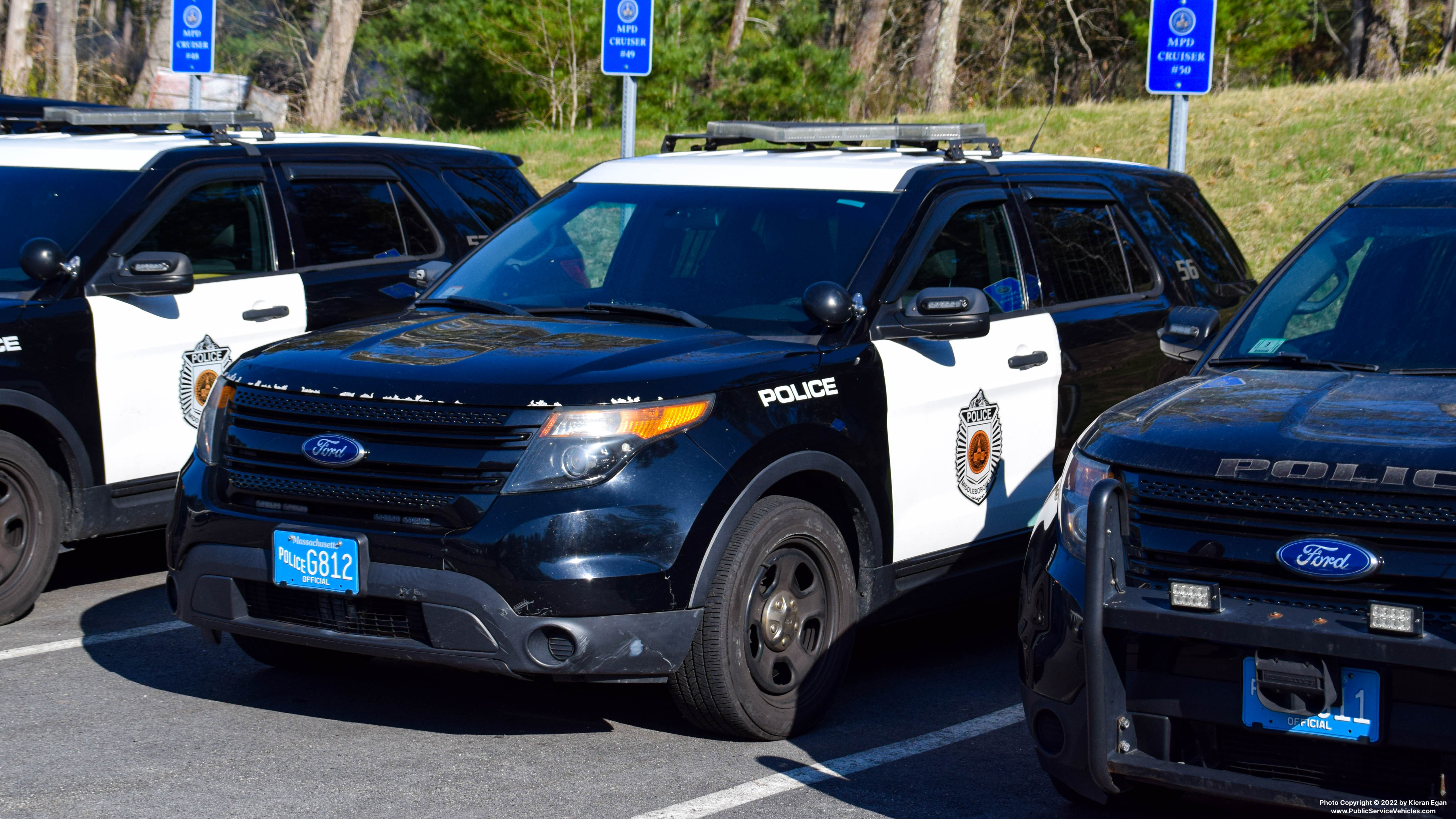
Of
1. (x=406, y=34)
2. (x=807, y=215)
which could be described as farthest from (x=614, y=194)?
(x=406, y=34)

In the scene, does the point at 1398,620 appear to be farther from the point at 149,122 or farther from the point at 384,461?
the point at 149,122

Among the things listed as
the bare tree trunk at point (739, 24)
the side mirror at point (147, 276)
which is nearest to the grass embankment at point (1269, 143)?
the side mirror at point (147, 276)

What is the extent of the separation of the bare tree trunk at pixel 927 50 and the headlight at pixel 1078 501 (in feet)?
87.3

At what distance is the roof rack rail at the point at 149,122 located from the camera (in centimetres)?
807

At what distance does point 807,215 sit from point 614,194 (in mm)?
891

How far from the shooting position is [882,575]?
550cm

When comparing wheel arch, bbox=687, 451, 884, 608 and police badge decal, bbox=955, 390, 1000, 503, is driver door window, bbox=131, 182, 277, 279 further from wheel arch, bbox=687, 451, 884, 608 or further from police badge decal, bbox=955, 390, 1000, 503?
police badge decal, bbox=955, 390, 1000, 503

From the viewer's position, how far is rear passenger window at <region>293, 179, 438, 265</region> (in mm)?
8047

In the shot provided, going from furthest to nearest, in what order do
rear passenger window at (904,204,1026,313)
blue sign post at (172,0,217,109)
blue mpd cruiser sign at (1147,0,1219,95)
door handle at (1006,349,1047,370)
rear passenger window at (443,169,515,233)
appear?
blue sign post at (172,0,217,109)
blue mpd cruiser sign at (1147,0,1219,95)
rear passenger window at (443,169,515,233)
door handle at (1006,349,1047,370)
rear passenger window at (904,204,1026,313)

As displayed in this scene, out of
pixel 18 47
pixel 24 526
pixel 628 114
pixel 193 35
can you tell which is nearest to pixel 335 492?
pixel 24 526

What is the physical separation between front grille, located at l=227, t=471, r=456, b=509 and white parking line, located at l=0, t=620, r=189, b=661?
5.76 ft

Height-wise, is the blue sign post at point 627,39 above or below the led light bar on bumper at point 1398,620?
above

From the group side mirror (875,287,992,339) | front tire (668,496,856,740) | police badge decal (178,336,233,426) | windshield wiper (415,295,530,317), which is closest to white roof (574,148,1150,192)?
side mirror (875,287,992,339)

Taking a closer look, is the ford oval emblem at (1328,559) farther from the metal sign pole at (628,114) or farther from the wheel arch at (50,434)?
the metal sign pole at (628,114)
